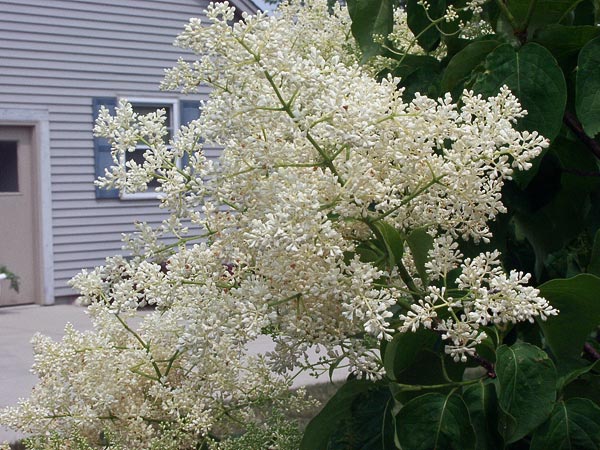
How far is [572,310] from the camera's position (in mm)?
1092

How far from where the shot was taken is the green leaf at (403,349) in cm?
106

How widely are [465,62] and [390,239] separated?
0.43 meters

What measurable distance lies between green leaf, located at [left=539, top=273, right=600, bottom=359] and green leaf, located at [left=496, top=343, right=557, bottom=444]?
0.08m

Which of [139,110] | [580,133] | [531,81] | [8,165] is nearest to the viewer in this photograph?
[531,81]

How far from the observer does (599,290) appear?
1.07 meters

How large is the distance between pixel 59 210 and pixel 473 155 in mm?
11299

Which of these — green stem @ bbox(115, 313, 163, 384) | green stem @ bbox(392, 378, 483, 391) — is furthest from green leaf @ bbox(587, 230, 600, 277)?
green stem @ bbox(115, 313, 163, 384)

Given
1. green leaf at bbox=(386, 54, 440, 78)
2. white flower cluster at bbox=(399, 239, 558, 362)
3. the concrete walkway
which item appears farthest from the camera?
the concrete walkway

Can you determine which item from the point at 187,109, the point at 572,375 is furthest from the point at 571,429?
the point at 187,109

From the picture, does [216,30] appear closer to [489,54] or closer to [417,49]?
[489,54]

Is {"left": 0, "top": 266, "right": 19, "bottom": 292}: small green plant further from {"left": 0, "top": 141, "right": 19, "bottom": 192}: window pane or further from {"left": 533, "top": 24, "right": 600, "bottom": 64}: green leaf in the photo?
{"left": 533, "top": 24, "right": 600, "bottom": 64}: green leaf

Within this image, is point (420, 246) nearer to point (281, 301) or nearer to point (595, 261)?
point (281, 301)

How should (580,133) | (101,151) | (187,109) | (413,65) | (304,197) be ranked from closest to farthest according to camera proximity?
1. (304,197)
2. (580,133)
3. (413,65)
4. (101,151)
5. (187,109)

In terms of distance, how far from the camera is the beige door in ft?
37.7
